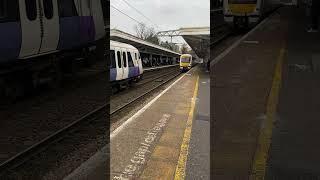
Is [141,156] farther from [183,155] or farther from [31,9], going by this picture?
[31,9]

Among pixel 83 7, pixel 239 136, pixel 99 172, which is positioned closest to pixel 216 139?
pixel 239 136

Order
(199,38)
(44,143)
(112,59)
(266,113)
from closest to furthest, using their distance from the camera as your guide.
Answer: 1. (266,113)
2. (44,143)
3. (112,59)
4. (199,38)

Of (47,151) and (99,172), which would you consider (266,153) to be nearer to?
(99,172)

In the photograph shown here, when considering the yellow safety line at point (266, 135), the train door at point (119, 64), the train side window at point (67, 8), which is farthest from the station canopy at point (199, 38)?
the yellow safety line at point (266, 135)

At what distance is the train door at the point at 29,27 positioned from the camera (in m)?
10.1

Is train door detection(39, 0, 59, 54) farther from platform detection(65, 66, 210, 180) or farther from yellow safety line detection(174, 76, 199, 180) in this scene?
yellow safety line detection(174, 76, 199, 180)

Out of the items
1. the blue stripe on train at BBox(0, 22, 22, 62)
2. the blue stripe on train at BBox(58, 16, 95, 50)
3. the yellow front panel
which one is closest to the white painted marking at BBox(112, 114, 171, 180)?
the blue stripe on train at BBox(0, 22, 22, 62)

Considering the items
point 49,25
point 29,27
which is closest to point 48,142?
point 29,27

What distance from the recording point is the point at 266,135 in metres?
7.05

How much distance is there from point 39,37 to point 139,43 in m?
14.0

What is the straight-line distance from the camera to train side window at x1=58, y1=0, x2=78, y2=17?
12078 millimetres


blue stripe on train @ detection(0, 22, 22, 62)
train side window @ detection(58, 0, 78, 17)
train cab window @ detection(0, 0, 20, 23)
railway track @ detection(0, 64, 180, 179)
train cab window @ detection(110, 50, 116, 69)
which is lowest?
railway track @ detection(0, 64, 180, 179)

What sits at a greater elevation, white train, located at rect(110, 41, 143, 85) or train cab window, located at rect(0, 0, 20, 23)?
train cab window, located at rect(0, 0, 20, 23)

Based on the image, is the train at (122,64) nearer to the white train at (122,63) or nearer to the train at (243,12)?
the white train at (122,63)
